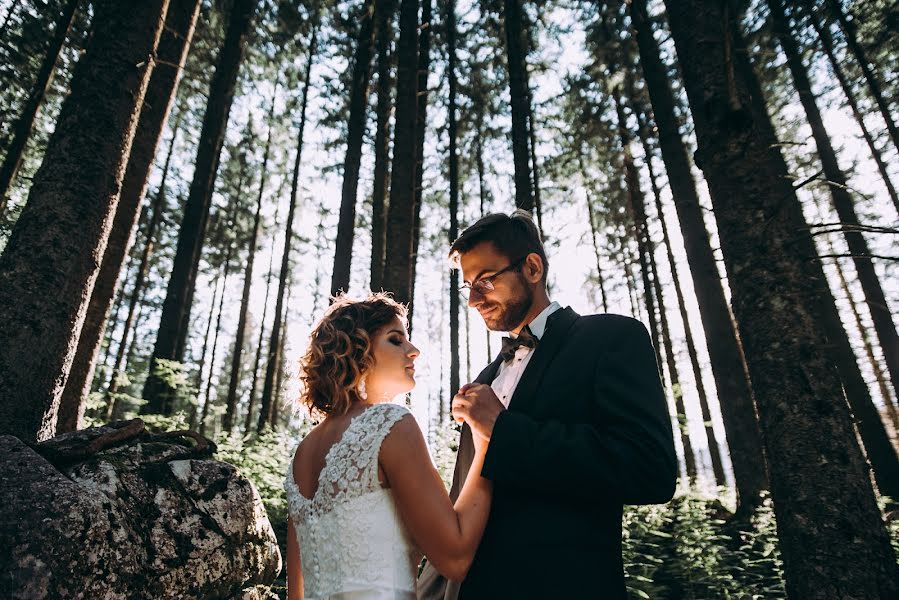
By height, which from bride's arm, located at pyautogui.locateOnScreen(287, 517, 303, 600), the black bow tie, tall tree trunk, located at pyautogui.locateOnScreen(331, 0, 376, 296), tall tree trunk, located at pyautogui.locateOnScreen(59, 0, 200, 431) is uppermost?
tall tree trunk, located at pyautogui.locateOnScreen(331, 0, 376, 296)

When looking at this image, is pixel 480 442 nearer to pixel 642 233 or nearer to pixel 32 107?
pixel 32 107

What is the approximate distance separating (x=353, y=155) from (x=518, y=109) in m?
4.21

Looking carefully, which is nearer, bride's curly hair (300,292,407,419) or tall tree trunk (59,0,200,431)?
bride's curly hair (300,292,407,419)

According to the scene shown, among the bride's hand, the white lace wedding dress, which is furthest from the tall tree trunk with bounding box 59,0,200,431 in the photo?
the bride's hand

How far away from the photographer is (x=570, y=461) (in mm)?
1581

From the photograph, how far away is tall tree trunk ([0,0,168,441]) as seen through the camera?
3068mm

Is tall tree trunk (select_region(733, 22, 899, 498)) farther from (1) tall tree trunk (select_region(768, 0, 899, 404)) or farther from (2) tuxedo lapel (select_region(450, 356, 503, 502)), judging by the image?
(2) tuxedo lapel (select_region(450, 356, 503, 502))

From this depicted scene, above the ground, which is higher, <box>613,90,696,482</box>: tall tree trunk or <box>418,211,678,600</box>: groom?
<box>613,90,696,482</box>: tall tree trunk

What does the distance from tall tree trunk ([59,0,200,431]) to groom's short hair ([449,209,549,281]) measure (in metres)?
3.84

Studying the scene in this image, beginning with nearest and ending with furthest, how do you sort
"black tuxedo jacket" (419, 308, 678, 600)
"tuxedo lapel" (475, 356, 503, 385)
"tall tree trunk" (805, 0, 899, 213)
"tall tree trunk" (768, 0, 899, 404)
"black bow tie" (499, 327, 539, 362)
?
"black tuxedo jacket" (419, 308, 678, 600) < "black bow tie" (499, 327, 539, 362) < "tuxedo lapel" (475, 356, 503, 385) < "tall tree trunk" (768, 0, 899, 404) < "tall tree trunk" (805, 0, 899, 213)

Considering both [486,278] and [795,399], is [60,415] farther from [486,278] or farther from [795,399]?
[795,399]

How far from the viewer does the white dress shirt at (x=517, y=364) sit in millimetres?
2230

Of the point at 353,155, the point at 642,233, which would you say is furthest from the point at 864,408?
the point at 353,155

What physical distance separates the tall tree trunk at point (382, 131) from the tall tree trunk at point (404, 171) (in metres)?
1.26
